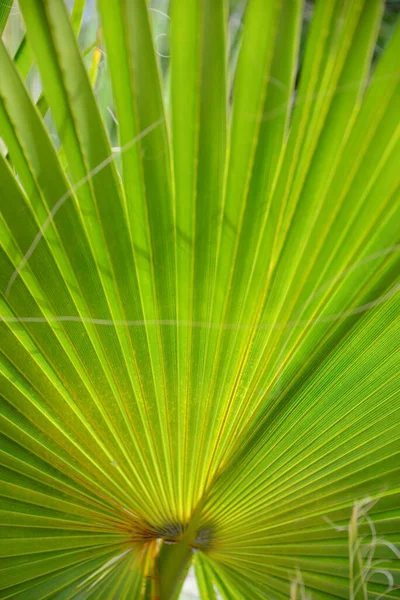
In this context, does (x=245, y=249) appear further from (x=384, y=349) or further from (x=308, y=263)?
(x=384, y=349)

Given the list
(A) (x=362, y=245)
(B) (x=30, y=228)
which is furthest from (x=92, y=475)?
(A) (x=362, y=245)

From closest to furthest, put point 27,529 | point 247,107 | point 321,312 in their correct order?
point 247,107
point 321,312
point 27,529

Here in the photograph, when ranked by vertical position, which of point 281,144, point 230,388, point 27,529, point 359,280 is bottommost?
point 27,529

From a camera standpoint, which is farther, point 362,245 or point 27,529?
point 27,529

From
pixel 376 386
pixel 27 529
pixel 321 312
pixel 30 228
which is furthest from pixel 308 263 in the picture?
pixel 27 529

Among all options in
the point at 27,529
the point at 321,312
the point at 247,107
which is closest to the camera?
the point at 247,107

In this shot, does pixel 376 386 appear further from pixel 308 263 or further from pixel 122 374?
pixel 122 374

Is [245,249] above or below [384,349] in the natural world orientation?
above
